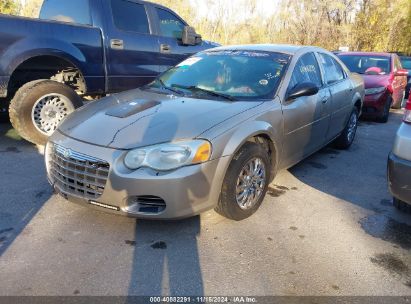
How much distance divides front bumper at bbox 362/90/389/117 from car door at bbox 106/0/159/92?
4459 mm

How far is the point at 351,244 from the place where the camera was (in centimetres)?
328

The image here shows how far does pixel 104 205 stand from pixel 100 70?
318 cm

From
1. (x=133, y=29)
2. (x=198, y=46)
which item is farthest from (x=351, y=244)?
(x=198, y=46)

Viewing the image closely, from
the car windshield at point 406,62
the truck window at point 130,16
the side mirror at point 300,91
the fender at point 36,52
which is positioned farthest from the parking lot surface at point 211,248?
the car windshield at point 406,62

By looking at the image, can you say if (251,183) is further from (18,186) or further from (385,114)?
(385,114)

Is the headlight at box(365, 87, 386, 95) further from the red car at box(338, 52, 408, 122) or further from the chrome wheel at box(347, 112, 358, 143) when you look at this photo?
the chrome wheel at box(347, 112, 358, 143)

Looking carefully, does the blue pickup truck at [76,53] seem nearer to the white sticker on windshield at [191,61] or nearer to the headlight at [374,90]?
the white sticker on windshield at [191,61]

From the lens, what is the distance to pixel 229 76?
4184 millimetres

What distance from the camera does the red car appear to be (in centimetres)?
822

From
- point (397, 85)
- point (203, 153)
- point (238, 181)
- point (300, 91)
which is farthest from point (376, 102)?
point (203, 153)

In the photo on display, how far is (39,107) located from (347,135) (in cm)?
434

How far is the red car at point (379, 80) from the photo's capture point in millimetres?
8219

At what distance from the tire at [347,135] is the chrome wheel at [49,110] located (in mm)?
3839

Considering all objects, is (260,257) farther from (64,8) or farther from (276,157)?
(64,8)
